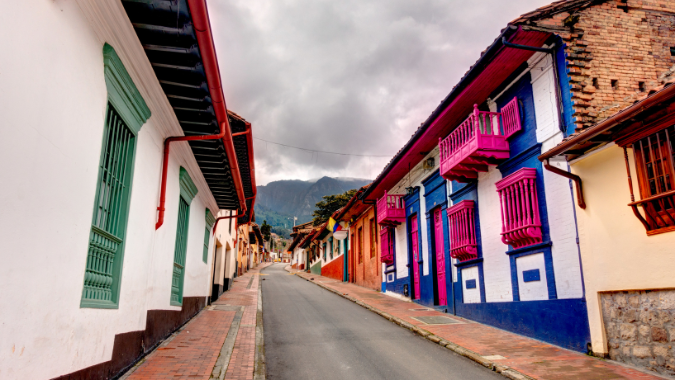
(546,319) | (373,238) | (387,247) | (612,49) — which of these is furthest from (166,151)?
(373,238)

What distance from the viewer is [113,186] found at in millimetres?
4949

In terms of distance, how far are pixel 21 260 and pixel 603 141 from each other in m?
7.23

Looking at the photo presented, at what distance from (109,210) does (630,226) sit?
688 cm

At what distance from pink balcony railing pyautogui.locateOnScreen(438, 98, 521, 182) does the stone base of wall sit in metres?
3.70

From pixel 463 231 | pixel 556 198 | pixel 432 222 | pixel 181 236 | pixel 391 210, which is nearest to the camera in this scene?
pixel 556 198

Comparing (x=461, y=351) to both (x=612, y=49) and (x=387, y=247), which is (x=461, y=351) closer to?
(x=612, y=49)

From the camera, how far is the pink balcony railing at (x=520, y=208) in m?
8.21

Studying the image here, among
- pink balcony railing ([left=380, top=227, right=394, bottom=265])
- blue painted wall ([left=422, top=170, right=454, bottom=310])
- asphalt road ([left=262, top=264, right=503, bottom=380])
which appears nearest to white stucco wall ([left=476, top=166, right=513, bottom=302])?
blue painted wall ([left=422, top=170, right=454, bottom=310])

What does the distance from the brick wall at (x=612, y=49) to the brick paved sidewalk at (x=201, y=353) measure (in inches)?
265

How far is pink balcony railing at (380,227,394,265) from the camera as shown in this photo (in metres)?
17.3

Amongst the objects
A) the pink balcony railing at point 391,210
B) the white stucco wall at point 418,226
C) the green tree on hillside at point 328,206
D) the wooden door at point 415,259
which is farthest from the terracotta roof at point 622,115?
the green tree on hillside at point 328,206

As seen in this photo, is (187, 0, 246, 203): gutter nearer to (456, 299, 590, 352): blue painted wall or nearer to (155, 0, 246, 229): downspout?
(155, 0, 246, 229): downspout

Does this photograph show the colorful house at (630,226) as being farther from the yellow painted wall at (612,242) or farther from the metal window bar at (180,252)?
the metal window bar at (180,252)

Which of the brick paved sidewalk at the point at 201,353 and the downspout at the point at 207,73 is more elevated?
the downspout at the point at 207,73
